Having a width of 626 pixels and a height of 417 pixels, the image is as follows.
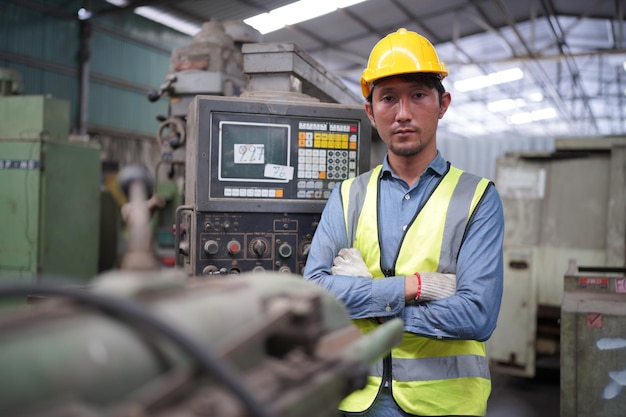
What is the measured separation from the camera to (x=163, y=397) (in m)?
0.48

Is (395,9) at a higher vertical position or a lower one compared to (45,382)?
higher

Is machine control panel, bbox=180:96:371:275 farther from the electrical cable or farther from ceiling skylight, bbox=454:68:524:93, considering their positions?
ceiling skylight, bbox=454:68:524:93

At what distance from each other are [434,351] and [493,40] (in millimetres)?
8478

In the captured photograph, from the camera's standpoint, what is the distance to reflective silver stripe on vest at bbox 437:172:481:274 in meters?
1.46

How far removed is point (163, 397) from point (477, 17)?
8.42 m

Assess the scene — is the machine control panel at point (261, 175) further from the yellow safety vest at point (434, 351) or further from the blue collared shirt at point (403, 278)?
the yellow safety vest at point (434, 351)

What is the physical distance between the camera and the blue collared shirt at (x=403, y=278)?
4.49ft

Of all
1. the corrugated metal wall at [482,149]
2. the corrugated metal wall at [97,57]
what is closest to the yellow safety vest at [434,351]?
the corrugated metal wall at [482,149]

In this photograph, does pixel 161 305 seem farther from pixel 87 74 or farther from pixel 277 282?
pixel 87 74

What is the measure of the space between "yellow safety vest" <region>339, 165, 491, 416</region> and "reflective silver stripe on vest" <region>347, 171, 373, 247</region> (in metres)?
0.05

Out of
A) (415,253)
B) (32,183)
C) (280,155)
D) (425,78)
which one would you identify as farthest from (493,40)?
(415,253)

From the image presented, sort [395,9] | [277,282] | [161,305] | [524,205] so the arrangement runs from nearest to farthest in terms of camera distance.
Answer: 1. [161,305]
2. [277,282]
3. [524,205]
4. [395,9]

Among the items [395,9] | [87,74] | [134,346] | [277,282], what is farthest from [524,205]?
[87,74]

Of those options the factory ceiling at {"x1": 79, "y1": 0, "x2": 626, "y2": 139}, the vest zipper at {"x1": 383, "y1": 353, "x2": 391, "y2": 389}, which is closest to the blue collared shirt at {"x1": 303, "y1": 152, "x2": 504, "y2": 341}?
the vest zipper at {"x1": 383, "y1": 353, "x2": 391, "y2": 389}
